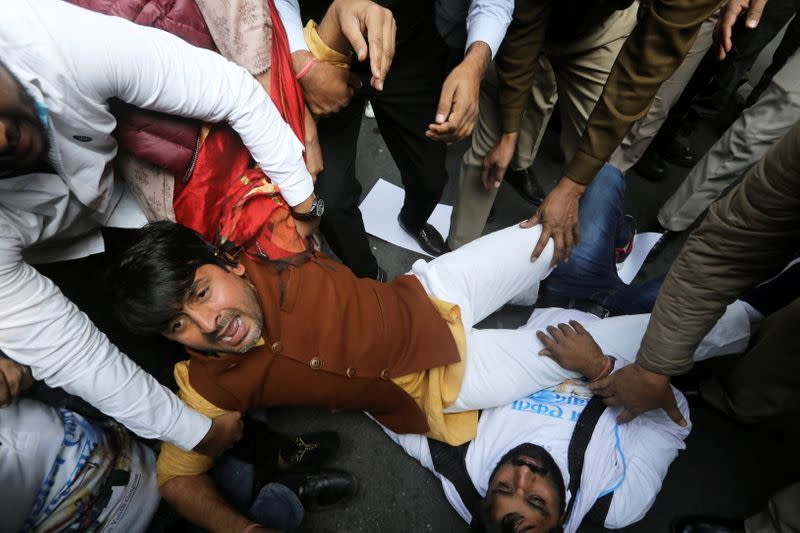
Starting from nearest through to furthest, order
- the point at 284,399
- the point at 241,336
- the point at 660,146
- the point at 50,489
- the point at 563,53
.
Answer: the point at 50,489 < the point at 241,336 < the point at 284,399 < the point at 563,53 < the point at 660,146

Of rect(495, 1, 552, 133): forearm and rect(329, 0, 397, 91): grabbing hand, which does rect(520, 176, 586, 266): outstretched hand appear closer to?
rect(495, 1, 552, 133): forearm

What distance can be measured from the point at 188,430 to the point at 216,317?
0.26 meters

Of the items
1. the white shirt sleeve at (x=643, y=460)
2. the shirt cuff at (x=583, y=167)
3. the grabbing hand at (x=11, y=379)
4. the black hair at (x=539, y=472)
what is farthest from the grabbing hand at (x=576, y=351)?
the grabbing hand at (x=11, y=379)

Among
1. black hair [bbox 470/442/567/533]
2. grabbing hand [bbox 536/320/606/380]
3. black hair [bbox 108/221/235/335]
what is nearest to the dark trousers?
black hair [bbox 108/221/235/335]

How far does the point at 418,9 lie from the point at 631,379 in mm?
1181

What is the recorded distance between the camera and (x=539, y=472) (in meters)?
1.15

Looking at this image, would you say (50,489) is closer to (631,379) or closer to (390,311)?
(390,311)

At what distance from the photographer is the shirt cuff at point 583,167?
121cm

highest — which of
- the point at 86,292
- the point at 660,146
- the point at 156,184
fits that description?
the point at 660,146

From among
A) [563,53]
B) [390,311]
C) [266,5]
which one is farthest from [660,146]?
[266,5]

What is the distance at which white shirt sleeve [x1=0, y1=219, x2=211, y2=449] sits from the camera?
0.76m

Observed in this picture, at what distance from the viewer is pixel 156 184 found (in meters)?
1.00

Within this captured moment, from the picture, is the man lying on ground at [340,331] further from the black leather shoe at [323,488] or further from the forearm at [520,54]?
the forearm at [520,54]

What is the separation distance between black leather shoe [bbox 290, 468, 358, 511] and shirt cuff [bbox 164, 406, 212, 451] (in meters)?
0.48
